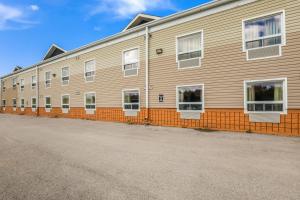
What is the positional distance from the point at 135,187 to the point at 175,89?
9957mm

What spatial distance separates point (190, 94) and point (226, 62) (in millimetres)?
2795

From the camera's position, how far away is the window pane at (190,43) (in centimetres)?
1283

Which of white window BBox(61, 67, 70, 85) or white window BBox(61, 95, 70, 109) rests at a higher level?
white window BBox(61, 67, 70, 85)

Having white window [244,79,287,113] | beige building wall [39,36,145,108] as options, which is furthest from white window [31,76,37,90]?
white window [244,79,287,113]

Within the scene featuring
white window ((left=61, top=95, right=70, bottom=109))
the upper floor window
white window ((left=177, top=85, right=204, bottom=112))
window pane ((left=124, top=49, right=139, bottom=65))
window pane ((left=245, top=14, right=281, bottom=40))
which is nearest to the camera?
window pane ((left=245, top=14, right=281, bottom=40))

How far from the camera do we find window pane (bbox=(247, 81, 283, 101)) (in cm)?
1012

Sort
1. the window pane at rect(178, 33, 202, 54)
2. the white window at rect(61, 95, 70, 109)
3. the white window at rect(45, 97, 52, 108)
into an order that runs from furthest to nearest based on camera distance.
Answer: the white window at rect(45, 97, 52, 108) → the white window at rect(61, 95, 70, 109) → the window pane at rect(178, 33, 202, 54)

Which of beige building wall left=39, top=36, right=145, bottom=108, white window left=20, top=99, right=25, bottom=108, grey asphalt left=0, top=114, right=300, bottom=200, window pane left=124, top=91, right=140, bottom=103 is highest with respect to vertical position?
beige building wall left=39, top=36, right=145, bottom=108

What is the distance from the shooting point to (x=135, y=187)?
13.6ft

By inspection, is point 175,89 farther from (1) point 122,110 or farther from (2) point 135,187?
(2) point 135,187

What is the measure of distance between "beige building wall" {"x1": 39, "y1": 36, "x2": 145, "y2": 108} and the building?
0.27 feet

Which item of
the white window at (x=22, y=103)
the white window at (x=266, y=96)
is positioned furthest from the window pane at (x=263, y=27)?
the white window at (x=22, y=103)

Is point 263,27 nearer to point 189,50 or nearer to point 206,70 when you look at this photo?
point 206,70

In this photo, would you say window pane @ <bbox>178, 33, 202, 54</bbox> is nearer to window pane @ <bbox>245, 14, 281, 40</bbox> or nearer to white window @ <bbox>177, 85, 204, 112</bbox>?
white window @ <bbox>177, 85, 204, 112</bbox>
